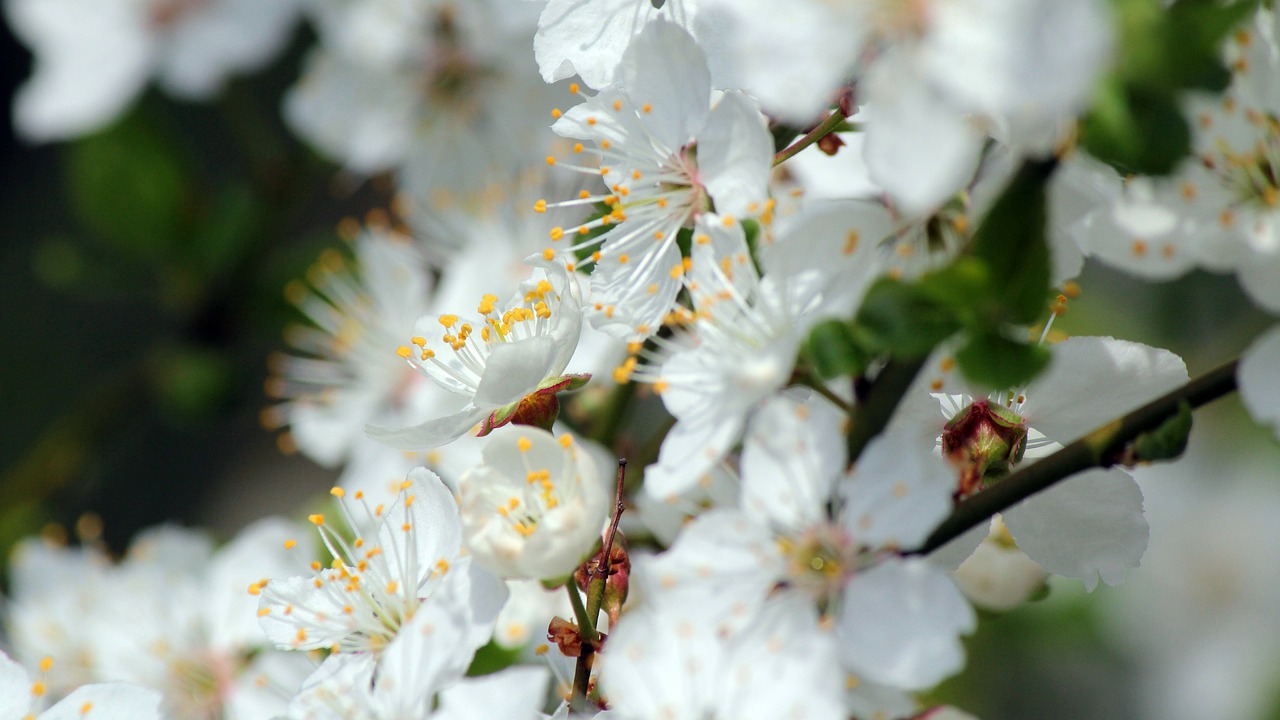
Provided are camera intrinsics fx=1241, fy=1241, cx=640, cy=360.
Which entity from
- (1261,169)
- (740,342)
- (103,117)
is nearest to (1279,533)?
(1261,169)

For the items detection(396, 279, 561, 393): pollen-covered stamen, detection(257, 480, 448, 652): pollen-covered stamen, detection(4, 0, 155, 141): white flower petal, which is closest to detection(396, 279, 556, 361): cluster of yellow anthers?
detection(396, 279, 561, 393): pollen-covered stamen

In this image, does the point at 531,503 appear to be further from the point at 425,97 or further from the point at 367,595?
the point at 425,97

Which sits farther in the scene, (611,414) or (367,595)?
(611,414)

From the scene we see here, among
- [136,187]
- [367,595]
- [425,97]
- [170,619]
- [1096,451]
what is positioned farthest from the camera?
[136,187]

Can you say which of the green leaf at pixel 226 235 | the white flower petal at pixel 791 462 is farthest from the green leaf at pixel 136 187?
the white flower petal at pixel 791 462

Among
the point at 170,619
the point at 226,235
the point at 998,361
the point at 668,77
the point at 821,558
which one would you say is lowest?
the point at 170,619

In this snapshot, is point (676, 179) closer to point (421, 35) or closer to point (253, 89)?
point (421, 35)

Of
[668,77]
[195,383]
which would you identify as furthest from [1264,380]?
[195,383]
